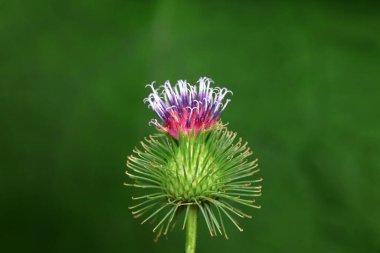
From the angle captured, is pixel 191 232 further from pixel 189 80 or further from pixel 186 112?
pixel 189 80

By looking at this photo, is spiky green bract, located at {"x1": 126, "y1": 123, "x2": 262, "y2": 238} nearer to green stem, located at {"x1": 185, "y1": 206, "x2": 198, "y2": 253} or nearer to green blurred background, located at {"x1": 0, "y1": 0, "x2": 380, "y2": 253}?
green stem, located at {"x1": 185, "y1": 206, "x2": 198, "y2": 253}

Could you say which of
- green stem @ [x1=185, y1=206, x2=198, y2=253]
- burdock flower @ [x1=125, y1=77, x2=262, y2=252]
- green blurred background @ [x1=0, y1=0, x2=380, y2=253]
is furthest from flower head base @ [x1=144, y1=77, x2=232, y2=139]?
green blurred background @ [x1=0, y1=0, x2=380, y2=253]

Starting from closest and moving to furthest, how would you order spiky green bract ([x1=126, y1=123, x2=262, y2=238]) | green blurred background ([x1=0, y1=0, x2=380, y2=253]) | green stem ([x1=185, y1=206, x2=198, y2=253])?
green stem ([x1=185, y1=206, x2=198, y2=253]) < spiky green bract ([x1=126, y1=123, x2=262, y2=238]) < green blurred background ([x1=0, y1=0, x2=380, y2=253])

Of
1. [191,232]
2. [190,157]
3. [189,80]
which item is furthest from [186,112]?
[189,80]
